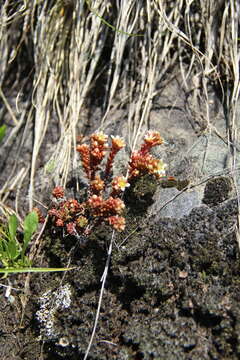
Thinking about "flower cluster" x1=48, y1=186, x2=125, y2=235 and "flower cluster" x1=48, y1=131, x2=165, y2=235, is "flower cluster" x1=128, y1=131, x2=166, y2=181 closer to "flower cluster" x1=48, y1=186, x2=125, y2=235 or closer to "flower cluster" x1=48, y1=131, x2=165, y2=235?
"flower cluster" x1=48, y1=131, x2=165, y2=235

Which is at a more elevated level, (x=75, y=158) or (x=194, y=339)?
(x=75, y=158)

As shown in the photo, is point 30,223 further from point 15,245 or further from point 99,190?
point 99,190

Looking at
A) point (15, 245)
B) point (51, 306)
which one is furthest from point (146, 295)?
point (15, 245)

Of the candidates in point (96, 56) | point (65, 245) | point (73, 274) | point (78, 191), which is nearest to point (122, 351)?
point (73, 274)

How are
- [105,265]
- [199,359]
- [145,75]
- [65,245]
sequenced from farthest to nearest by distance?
[145,75] < [65,245] < [105,265] < [199,359]

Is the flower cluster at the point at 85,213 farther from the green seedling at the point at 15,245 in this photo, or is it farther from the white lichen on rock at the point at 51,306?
the white lichen on rock at the point at 51,306

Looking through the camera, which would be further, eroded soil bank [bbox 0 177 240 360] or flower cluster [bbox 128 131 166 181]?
flower cluster [bbox 128 131 166 181]

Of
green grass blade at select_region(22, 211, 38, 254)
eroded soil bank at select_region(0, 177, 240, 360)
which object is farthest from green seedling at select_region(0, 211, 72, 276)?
eroded soil bank at select_region(0, 177, 240, 360)

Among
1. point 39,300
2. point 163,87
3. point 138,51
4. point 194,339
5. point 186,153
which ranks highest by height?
point 138,51

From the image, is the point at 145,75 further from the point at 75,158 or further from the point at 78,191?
the point at 78,191
